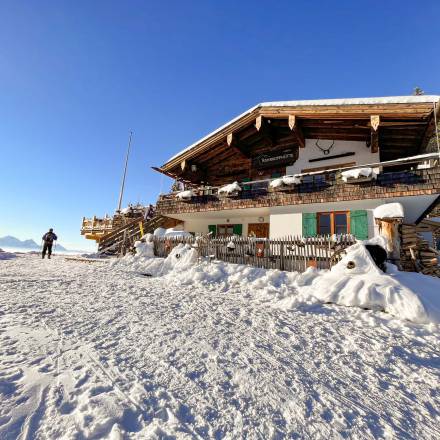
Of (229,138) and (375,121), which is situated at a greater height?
(229,138)

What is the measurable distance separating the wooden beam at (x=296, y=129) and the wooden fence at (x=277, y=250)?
727cm

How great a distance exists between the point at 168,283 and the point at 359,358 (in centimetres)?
565

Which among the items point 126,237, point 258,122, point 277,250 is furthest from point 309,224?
point 126,237

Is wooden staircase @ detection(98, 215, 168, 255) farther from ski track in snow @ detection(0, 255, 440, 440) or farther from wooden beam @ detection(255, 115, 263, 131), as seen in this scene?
ski track in snow @ detection(0, 255, 440, 440)

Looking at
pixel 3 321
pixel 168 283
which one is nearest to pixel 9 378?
pixel 3 321

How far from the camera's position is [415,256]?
9.23 metres

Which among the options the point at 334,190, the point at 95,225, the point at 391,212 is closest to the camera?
the point at 391,212

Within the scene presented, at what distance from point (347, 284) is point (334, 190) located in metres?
7.14

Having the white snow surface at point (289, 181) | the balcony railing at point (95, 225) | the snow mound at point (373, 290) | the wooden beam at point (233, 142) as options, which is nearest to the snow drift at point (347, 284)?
the snow mound at point (373, 290)

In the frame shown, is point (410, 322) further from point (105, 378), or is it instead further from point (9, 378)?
point (9, 378)

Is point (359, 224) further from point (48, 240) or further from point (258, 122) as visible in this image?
point (48, 240)

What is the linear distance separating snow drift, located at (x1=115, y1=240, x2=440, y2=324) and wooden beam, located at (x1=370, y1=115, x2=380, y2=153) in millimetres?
6438

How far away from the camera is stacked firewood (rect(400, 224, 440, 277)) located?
8992 millimetres

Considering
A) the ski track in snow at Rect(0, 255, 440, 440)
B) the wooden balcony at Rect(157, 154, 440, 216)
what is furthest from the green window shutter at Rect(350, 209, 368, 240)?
the ski track in snow at Rect(0, 255, 440, 440)
